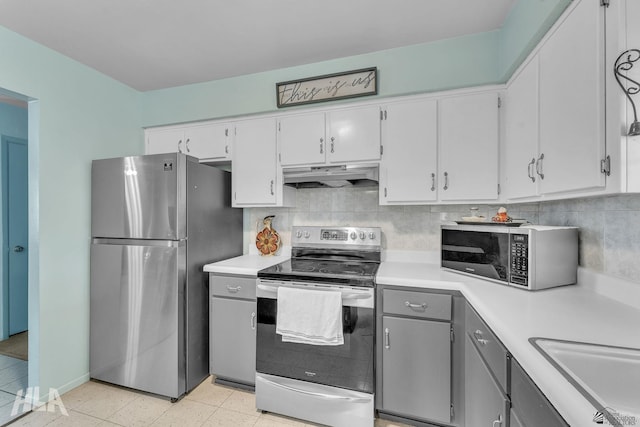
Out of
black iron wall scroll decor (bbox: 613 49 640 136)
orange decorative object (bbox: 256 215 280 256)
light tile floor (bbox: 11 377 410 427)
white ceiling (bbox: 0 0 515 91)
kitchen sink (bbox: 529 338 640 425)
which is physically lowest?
light tile floor (bbox: 11 377 410 427)

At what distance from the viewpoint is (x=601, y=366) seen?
77cm

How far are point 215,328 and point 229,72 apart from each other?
209cm

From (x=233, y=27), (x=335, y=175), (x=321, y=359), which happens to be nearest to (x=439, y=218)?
(x=335, y=175)

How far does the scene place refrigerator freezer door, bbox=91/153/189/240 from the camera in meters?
1.98

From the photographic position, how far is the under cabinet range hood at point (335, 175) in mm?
2070

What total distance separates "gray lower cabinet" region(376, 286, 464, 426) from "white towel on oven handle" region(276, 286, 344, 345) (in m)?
0.28

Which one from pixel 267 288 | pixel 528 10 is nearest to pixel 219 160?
pixel 267 288

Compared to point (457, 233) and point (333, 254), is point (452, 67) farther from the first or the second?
point (333, 254)

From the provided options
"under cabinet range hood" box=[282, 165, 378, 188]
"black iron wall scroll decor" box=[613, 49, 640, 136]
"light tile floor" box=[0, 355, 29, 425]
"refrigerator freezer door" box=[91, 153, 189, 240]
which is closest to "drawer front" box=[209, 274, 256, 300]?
"refrigerator freezer door" box=[91, 153, 189, 240]

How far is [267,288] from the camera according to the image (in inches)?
73.8

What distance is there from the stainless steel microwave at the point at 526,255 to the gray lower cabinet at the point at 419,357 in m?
0.27

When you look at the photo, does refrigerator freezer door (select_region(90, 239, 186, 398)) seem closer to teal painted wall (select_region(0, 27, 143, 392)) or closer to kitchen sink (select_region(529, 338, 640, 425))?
teal painted wall (select_region(0, 27, 143, 392))

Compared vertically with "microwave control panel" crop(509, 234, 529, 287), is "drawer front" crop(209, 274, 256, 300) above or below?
below

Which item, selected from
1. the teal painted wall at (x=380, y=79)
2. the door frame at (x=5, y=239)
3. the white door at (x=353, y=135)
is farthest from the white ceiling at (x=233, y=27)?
the door frame at (x=5, y=239)
